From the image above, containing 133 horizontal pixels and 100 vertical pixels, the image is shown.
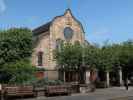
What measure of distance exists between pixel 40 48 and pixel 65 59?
334 inches

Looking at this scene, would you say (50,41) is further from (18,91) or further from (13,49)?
(18,91)

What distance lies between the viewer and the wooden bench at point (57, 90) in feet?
109

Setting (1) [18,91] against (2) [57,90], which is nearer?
(1) [18,91]

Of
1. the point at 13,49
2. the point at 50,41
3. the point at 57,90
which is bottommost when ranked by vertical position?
the point at 57,90

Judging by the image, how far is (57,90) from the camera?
3425 centimetres

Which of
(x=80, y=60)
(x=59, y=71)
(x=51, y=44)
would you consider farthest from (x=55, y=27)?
(x=80, y=60)

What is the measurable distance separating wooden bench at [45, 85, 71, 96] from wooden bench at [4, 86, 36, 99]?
5.17 ft

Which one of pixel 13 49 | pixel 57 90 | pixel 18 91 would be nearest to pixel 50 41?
pixel 13 49

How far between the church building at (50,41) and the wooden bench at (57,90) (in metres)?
15.8

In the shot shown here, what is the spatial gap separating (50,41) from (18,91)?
21.2 metres

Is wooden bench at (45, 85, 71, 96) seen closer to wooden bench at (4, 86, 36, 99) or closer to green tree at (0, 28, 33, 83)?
wooden bench at (4, 86, 36, 99)

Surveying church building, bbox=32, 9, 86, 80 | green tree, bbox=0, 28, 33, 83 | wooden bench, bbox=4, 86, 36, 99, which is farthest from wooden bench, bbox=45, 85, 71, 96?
church building, bbox=32, 9, 86, 80

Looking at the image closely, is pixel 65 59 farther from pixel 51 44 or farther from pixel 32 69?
pixel 51 44

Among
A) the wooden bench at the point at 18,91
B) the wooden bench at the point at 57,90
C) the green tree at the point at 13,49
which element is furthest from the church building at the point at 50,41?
the wooden bench at the point at 18,91
